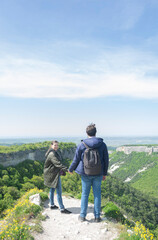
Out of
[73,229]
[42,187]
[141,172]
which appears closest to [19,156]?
[42,187]

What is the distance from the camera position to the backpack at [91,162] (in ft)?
21.6

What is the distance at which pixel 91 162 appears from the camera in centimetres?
661

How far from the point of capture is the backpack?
21.6 feet

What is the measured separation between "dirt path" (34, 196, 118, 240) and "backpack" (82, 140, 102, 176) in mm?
1901

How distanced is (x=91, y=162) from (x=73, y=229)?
2.36 meters

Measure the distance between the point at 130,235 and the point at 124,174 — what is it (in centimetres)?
18161

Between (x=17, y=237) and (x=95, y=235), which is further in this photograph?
(x=95, y=235)

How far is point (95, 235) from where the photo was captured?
6.27 m

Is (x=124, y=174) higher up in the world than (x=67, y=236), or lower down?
lower down

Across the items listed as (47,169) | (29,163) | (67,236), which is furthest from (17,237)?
(29,163)

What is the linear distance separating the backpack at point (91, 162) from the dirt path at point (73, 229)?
1.90 meters

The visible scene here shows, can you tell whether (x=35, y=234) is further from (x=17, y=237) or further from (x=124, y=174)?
(x=124, y=174)

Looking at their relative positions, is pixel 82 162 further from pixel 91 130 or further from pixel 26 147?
pixel 26 147

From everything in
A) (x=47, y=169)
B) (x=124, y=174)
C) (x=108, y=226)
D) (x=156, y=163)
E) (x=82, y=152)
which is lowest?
(x=124, y=174)
